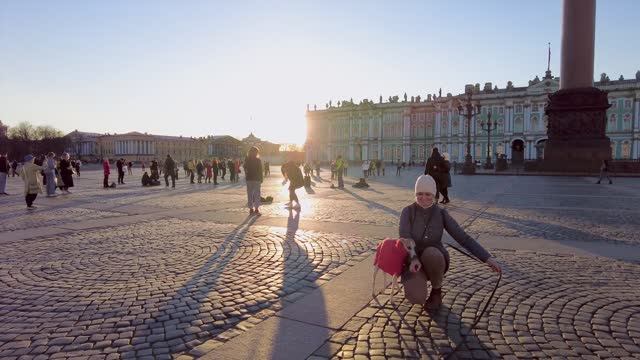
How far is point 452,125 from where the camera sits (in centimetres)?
8000

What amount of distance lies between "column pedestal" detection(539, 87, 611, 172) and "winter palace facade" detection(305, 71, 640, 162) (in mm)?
41195

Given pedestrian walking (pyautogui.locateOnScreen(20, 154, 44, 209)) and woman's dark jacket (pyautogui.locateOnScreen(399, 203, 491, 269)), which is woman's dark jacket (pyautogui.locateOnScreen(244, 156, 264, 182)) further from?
woman's dark jacket (pyautogui.locateOnScreen(399, 203, 491, 269))

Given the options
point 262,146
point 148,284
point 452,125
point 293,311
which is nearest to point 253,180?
point 148,284

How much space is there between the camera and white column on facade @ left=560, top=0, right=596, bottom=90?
2553 cm

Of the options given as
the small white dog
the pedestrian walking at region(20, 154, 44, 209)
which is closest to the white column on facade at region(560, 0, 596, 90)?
the small white dog

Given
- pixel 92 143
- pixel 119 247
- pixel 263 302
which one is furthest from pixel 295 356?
pixel 92 143

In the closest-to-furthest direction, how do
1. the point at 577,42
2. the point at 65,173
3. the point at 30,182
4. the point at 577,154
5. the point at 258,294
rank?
the point at 258,294
the point at 30,182
the point at 65,173
the point at 577,42
the point at 577,154

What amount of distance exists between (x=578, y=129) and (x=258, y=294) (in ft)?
99.6

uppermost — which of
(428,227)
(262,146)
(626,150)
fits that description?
(262,146)

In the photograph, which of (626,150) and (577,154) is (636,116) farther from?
(577,154)

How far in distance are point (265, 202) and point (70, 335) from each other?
9680 millimetres

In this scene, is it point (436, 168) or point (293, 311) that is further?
point (436, 168)

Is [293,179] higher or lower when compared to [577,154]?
lower

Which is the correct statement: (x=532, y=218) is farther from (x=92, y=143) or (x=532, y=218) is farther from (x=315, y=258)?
(x=92, y=143)
